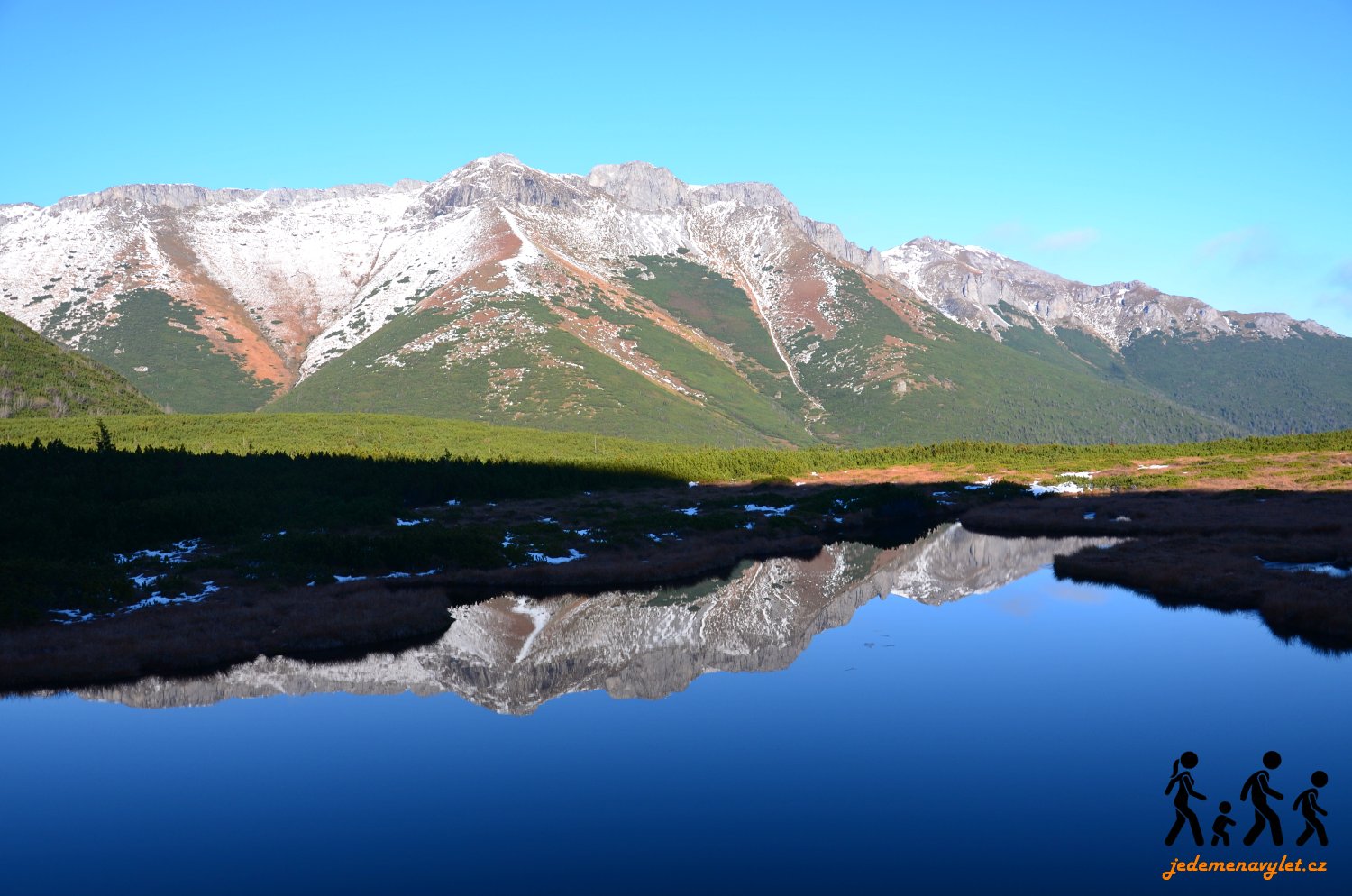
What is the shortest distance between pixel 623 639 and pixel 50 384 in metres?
104

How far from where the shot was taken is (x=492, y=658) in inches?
1441

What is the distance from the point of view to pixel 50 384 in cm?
11394

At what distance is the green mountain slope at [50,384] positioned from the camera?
355 feet

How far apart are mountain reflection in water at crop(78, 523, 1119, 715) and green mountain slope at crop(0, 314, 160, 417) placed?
287ft

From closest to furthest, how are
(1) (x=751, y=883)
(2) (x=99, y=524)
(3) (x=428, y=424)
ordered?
1. (1) (x=751, y=883)
2. (2) (x=99, y=524)
3. (3) (x=428, y=424)

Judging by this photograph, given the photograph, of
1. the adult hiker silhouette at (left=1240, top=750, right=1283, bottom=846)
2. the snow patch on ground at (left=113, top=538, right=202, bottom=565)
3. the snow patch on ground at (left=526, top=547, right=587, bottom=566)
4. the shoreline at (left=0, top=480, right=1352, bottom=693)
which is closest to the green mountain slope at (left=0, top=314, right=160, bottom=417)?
the shoreline at (left=0, top=480, right=1352, bottom=693)

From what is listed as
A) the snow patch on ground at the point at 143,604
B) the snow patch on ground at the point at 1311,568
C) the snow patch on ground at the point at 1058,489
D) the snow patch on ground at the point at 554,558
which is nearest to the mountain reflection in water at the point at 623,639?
the snow patch on ground at the point at 554,558

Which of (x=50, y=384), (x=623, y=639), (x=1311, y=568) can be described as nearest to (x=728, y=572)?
(x=623, y=639)

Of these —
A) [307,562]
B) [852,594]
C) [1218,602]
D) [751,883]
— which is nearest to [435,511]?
[307,562]

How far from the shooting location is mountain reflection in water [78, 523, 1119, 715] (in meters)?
33.2

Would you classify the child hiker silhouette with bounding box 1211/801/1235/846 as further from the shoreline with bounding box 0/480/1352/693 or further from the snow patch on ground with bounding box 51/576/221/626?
the snow patch on ground with bounding box 51/576/221/626

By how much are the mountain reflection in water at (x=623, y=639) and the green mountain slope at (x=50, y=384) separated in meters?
87.6

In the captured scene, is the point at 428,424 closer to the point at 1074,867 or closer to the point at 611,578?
the point at 611,578

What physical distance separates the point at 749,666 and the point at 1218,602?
2058 centimetres
